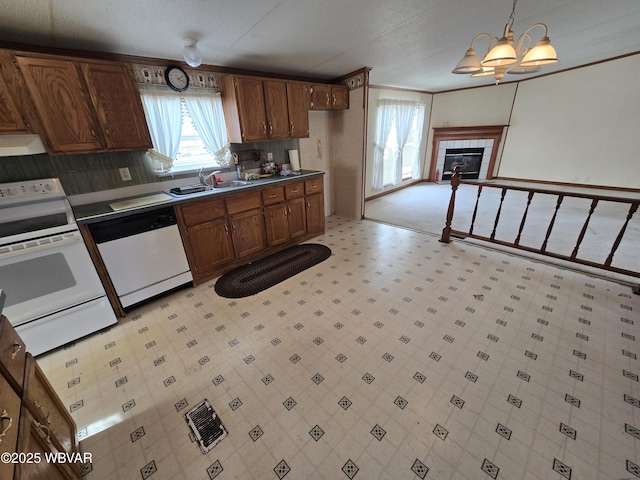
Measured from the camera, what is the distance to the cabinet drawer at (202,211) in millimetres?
2516

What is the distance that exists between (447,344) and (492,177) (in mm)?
6504

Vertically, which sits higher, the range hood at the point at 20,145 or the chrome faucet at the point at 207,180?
the range hood at the point at 20,145

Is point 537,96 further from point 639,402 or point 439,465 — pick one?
point 439,465

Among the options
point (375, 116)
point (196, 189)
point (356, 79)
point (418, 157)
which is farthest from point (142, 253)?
point (418, 157)

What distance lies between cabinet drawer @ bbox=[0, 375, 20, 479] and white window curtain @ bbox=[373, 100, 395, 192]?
19.1 feet

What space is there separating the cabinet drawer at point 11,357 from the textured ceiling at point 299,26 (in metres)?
1.84

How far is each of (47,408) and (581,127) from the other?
8.56 meters

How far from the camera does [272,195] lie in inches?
125

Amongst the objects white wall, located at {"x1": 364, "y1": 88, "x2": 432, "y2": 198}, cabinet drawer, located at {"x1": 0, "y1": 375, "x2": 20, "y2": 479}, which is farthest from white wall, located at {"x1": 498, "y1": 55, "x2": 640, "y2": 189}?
cabinet drawer, located at {"x1": 0, "y1": 375, "x2": 20, "y2": 479}

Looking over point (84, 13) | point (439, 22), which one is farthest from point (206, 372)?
point (439, 22)

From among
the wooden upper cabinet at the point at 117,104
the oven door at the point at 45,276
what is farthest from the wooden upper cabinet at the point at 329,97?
the oven door at the point at 45,276

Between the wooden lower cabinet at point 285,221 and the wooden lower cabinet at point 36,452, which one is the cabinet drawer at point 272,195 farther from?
the wooden lower cabinet at point 36,452

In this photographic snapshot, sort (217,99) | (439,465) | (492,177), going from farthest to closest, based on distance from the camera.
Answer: (492,177)
(217,99)
(439,465)

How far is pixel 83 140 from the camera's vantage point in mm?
2080
